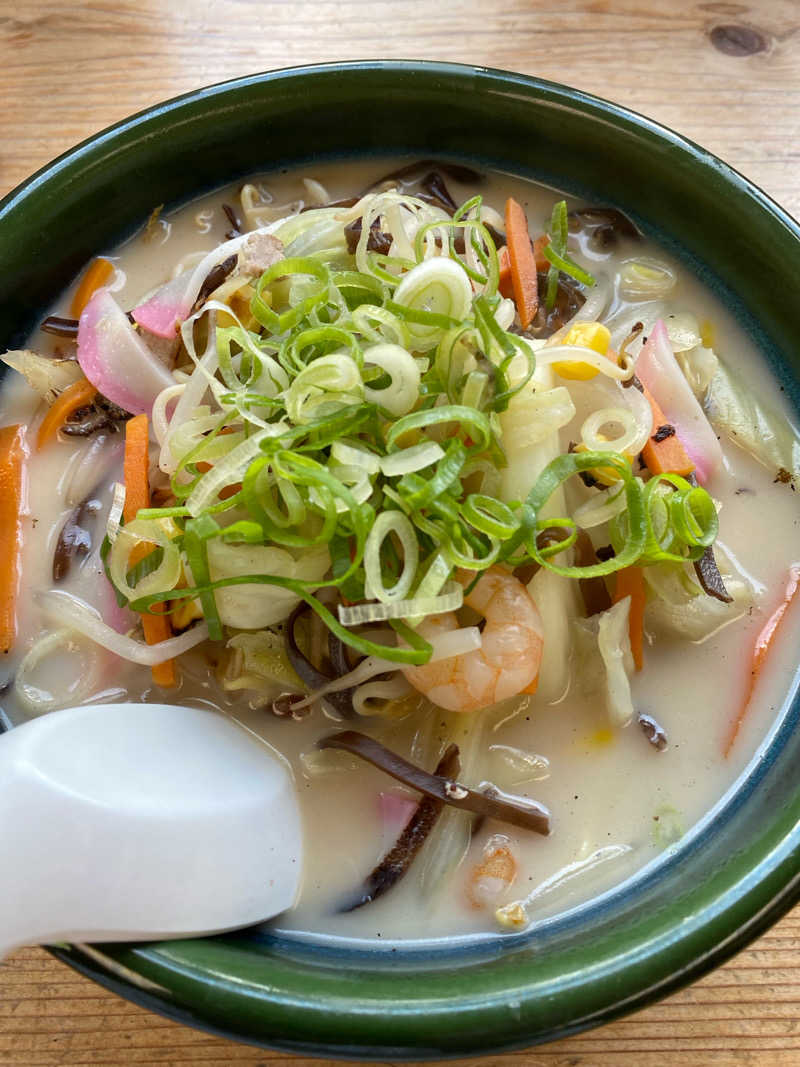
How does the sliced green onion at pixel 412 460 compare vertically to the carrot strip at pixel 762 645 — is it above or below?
above

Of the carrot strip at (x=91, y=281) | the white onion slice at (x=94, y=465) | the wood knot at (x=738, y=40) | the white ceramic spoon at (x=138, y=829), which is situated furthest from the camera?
the wood knot at (x=738, y=40)

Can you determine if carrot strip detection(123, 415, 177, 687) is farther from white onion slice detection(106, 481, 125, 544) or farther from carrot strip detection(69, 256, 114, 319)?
carrot strip detection(69, 256, 114, 319)

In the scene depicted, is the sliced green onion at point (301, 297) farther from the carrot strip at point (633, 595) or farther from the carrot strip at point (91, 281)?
the carrot strip at point (633, 595)

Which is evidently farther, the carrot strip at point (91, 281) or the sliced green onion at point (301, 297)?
the carrot strip at point (91, 281)

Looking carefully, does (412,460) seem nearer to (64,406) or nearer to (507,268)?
(507,268)

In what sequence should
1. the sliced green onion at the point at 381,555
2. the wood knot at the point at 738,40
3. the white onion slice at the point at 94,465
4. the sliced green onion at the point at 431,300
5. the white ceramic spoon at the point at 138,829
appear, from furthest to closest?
the wood knot at the point at 738,40 → the white onion slice at the point at 94,465 → the sliced green onion at the point at 431,300 → the sliced green onion at the point at 381,555 → the white ceramic spoon at the point at 138,829

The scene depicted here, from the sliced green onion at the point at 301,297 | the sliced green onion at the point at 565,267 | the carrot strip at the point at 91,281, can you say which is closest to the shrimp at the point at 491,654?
the sliced green onion at the point at 301,297
